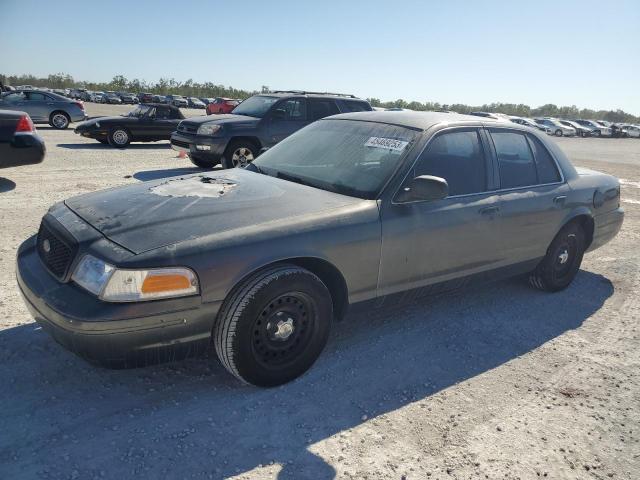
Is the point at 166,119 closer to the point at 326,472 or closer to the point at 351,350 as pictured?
the point at 351,350

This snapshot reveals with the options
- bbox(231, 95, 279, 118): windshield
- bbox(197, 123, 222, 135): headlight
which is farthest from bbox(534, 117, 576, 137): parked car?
bbox(197, 123, 222, 135): headlight

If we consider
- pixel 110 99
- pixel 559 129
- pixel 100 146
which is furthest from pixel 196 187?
pixel 110 99

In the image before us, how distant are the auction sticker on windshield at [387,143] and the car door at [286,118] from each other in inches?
257

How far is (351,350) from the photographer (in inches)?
138

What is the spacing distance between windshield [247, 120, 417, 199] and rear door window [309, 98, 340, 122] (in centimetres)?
641

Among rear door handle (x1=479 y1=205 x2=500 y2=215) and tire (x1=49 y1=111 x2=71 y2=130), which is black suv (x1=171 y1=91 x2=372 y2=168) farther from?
tire (x1=49 y1=111 x2=71 y2=130)

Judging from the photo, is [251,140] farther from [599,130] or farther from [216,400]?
[599,130]

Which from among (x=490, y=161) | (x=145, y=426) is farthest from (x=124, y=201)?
(x=490, y=161)

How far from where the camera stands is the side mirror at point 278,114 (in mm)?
10227

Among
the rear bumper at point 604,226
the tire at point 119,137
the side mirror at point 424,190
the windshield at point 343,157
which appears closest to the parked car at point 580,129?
the tire at point 119,137

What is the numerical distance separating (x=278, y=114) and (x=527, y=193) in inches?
274

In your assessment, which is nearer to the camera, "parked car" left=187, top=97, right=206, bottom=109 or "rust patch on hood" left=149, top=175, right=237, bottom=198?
"rust patch on hood" left=149, top=175, right=237, bottom=198

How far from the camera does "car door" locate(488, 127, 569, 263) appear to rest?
4.07 metres

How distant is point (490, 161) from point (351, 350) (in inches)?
74.5
